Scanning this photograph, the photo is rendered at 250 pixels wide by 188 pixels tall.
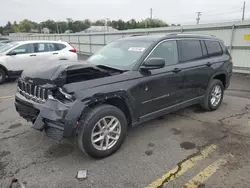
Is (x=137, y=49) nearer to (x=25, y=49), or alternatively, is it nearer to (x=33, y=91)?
(x=33, y=91)

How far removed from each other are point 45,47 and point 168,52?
23.9 feet

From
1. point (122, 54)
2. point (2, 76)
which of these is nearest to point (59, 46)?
point (2, 76)

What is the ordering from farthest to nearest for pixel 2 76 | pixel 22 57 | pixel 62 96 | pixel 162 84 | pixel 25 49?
pixel 25 49 < pixel 22 57 < pixel 2 76 < pixel 162 84 < pixel 62 96

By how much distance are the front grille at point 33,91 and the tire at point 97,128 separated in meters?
0.69

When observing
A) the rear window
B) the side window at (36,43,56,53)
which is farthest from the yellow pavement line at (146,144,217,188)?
the rear window

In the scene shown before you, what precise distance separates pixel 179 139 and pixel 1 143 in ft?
10.2

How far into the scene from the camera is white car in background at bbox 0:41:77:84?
854 cm

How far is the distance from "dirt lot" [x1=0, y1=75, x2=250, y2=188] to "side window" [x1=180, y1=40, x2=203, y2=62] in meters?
1.36

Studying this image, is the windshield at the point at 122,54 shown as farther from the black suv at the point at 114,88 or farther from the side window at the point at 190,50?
the side window at the point at 190,50

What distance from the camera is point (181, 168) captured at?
2842 mm

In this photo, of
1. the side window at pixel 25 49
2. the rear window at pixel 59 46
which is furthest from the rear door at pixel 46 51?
the side window at pixel 25 49

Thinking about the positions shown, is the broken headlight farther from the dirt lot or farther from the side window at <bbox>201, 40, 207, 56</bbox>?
the side window at <bbox>201, 40, 207, 56</bbox>

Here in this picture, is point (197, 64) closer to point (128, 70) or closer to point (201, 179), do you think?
point (128, 70)

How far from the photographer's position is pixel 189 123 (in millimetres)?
4363
